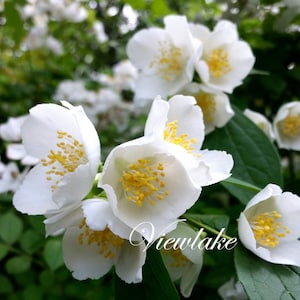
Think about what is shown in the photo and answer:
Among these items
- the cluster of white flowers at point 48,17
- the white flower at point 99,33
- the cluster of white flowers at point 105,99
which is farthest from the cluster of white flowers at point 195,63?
the white flower at point 99,33

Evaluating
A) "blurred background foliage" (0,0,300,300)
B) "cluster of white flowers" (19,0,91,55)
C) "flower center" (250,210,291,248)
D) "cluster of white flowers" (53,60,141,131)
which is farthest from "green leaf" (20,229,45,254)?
A: "cluster of white flowers" (19,0,91,55)

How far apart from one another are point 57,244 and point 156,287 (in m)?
0.55

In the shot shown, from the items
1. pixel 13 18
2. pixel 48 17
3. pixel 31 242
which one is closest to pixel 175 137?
pixel 31 242

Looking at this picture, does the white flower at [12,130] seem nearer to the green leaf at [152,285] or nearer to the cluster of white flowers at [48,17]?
the green leaf at [152,285]

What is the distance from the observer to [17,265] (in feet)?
4.36

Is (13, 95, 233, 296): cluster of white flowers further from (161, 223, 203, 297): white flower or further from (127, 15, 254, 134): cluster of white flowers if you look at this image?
(127, 15, 254, 134): cluster of white flowers

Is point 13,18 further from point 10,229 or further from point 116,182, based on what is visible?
point 116,182

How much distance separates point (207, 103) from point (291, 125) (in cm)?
29

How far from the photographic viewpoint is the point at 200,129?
87 cm

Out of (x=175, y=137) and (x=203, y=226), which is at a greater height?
(x=175, y=137)

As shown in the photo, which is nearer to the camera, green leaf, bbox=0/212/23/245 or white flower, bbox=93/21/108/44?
green leaf, bbox=0/212/23/245

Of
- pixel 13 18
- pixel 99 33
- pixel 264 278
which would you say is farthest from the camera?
pixel 99 33

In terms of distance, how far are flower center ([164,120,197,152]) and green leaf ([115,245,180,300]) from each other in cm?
20

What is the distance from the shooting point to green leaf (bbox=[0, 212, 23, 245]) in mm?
1365
